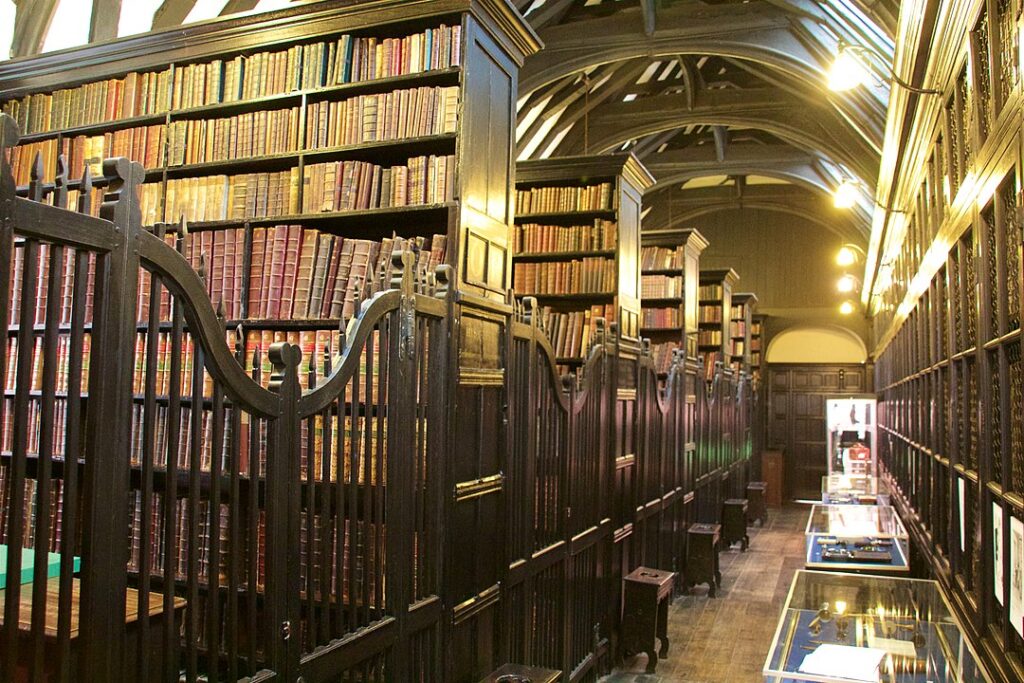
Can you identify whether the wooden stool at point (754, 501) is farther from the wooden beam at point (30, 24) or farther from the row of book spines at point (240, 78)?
the wooden beam at point (30, 24)

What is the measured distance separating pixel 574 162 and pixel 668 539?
3.21m

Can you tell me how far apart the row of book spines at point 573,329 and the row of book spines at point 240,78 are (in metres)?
3.13

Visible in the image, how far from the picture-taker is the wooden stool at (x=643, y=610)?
5.38 metres

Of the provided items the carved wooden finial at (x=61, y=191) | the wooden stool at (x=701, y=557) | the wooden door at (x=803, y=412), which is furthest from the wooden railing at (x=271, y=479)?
the wooden door at (x=803, y=412)

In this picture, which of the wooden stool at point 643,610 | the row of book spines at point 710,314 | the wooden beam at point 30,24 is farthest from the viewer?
the row of book spines at point 710,314

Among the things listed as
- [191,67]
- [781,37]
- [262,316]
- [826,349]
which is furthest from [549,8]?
[826,349]

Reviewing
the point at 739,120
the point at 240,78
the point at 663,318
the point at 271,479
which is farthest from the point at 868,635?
the point at 739,120

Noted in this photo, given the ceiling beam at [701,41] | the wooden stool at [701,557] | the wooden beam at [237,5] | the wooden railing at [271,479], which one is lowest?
the wooden stool at [701,557]

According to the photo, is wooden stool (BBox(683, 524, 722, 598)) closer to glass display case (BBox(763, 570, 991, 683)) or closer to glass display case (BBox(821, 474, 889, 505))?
glass display case (BBox(821, 474, 889, 505))

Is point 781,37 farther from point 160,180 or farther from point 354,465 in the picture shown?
point 354,465

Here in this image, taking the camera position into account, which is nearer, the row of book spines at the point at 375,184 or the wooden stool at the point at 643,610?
the row of book spines at the point at 375,184

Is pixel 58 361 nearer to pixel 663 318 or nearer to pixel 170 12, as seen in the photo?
pixel 170 12

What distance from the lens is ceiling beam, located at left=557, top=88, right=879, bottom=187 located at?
415 inches

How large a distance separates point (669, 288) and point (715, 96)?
3489mm
